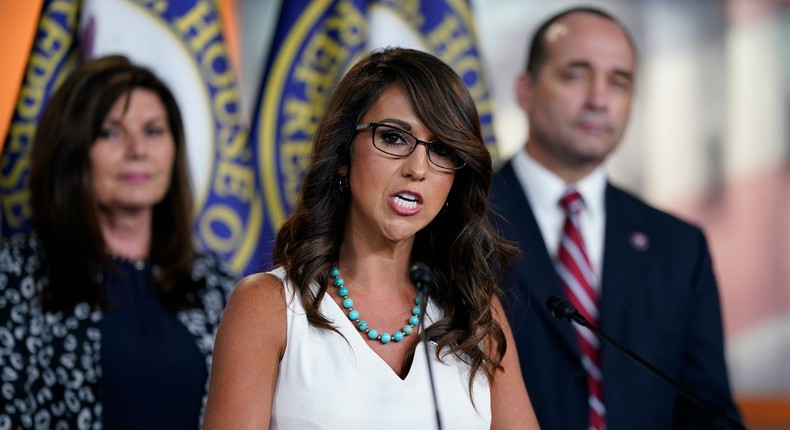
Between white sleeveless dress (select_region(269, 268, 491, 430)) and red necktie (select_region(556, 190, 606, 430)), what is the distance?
661 mm

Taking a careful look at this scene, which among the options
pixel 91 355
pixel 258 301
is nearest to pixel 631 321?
pixel 258 301

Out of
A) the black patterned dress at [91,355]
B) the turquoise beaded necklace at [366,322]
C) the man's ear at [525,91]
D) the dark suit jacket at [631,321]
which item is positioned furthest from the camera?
the man's ear at [525,91]

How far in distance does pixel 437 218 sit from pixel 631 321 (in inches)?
29.9

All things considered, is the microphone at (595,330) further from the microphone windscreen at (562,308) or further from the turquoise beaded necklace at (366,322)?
the turquoise beaded necklace at (366,322)

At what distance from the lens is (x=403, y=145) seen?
5.69ft

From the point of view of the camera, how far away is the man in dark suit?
94.3 inches

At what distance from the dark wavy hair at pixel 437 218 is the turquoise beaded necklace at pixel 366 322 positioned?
2cm

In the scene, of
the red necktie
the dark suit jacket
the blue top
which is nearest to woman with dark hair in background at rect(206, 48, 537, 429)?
the dark suit jacket

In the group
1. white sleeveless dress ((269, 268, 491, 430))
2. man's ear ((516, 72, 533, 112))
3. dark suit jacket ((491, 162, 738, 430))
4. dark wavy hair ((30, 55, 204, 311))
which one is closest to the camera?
white sleeveless dress ((269, 268, 491, 430))

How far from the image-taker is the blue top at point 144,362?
2.60 metres

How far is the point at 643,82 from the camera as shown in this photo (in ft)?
14.0

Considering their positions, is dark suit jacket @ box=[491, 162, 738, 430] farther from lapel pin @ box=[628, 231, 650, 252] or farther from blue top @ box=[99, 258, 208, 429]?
blue top @ box=[99, 258, 208, 429]

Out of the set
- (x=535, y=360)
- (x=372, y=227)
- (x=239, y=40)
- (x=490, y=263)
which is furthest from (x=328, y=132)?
(x=239, y=40)

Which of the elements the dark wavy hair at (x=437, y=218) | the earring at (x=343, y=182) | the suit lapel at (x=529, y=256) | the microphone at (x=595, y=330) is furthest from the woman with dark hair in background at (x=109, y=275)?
the microphone at (x=595, y=330)
